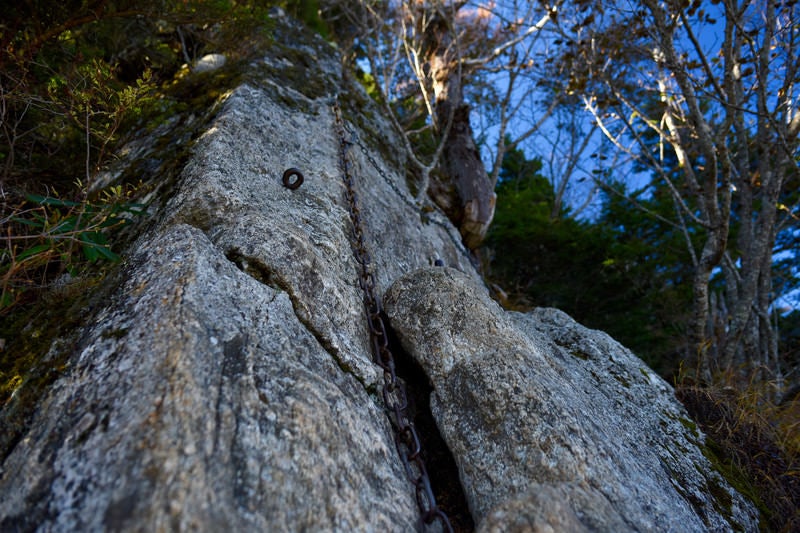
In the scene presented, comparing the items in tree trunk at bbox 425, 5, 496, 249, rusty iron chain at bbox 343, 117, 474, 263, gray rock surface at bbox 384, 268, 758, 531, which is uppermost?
tree trunk at bbox 425, 5, 496, 249

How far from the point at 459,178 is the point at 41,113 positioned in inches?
196

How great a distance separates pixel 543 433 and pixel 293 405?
1005 mm

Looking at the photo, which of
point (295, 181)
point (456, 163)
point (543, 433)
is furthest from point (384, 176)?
point (543, 433)

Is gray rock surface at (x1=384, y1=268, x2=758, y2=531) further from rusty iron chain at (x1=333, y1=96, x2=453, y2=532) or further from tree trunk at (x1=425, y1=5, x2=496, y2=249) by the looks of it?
tree trunk at (x1=425, y1=5, x2=496, y2=249)

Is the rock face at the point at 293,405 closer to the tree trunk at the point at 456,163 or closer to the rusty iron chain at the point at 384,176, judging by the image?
the rusty iron chain at the point at 384,176

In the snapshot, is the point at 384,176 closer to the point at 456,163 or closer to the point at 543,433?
the point at 456,163

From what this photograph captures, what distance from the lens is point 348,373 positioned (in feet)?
5.87

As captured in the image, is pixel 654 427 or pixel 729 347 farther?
pixel 729 347

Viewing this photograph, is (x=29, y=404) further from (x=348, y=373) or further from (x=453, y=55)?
(x=453, y=55)

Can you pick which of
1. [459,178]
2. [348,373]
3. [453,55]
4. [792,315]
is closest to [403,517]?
[348,373]

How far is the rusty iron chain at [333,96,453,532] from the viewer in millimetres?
1513

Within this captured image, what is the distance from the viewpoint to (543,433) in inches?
63.6

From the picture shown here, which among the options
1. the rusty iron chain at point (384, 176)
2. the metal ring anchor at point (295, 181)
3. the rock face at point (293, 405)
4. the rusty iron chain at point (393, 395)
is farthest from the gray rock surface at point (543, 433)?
the rusty iron chain at point (384, 176)

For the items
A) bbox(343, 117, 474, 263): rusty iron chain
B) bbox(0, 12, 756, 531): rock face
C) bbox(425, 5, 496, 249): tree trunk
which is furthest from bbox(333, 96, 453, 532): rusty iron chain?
bbox(425, 5, 496, 249): tree trunk
